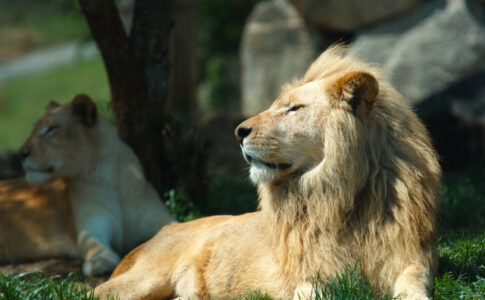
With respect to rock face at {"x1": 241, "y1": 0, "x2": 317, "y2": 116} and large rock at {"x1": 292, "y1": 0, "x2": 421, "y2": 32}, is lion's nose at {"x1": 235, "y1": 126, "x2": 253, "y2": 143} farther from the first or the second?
rock face at {"x1": 241, "y1": 0, "x2": 317, "y2": 116}

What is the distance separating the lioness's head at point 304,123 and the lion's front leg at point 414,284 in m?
0.67

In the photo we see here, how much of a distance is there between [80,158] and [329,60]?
9.36ft

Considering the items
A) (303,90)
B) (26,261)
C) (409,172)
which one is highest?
(303,90)

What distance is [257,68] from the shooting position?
10.8 metres

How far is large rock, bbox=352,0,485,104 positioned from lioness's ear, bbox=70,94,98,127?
4.69 meters

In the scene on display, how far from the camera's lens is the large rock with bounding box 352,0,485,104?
27.3 ft

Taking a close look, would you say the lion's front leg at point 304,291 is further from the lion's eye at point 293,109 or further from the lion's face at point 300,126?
the lion's eye at point 293,109

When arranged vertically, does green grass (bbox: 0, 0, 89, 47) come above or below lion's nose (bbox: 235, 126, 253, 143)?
above

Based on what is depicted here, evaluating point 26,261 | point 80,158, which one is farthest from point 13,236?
point 80,158

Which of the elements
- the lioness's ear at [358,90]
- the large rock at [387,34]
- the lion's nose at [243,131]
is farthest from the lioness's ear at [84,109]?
Answer: the large rock at [387,34]

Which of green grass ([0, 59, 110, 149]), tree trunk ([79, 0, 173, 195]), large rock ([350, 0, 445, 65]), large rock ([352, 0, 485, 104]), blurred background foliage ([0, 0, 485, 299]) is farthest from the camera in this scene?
green grass ([0, 59, 110, 149])

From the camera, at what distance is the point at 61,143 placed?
5.50 meters

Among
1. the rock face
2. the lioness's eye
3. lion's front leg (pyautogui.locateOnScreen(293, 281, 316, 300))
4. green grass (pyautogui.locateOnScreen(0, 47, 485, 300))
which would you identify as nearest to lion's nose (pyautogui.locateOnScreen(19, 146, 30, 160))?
the lioness's eye

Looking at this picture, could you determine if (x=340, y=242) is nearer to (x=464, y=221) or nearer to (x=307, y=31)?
(x=464, y=221)
